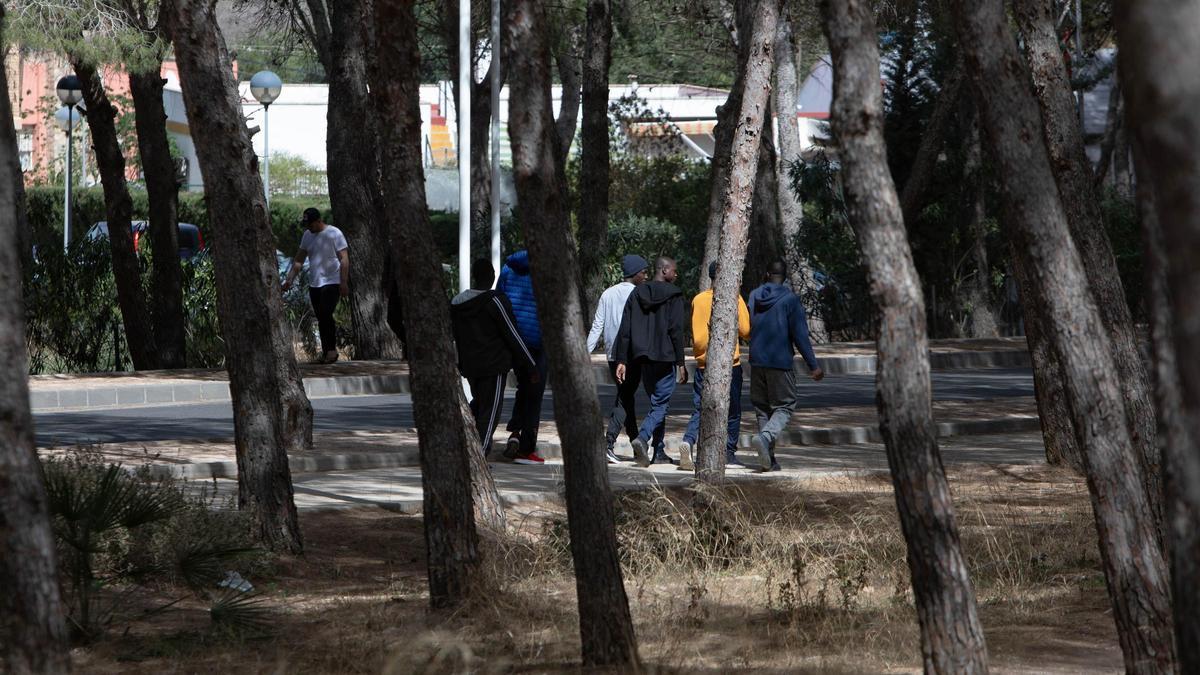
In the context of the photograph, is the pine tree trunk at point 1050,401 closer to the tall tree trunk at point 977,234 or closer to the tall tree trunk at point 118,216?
the tall tree trunk at point 118,216

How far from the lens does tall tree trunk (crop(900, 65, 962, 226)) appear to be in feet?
80.0

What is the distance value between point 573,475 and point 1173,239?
3.98 meters

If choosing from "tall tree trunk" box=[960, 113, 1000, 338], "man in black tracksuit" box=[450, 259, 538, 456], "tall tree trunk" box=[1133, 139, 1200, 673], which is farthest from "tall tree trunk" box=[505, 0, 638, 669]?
"tall tree trunk" box=[960, 113, 1000, 338]

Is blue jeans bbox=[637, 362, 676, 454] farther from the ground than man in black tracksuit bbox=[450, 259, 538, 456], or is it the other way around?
man in black tracksuit bbox=[450, 259, 538, 456]

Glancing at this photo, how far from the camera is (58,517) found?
691 cm

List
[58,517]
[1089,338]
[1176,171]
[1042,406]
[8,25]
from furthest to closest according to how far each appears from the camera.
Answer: [8,25], [1042,406], [58,517], [1089,338], [1176,171]

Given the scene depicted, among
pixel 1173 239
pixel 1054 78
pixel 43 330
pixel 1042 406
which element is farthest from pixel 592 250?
pixel 1173 239

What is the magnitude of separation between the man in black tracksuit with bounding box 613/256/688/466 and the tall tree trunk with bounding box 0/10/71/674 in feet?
27.5

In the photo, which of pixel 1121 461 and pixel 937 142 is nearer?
pixel 1121 461

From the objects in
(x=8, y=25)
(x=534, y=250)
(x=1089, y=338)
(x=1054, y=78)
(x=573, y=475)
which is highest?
(x=8, y=25)

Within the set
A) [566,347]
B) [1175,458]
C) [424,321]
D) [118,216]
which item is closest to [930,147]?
[118,216]

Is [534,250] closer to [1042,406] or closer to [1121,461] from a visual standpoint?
[1121,461]

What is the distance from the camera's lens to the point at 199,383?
18297mm

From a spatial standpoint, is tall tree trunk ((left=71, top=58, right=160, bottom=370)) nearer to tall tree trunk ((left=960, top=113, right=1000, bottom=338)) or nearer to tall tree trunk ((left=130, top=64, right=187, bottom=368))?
tall tree trunk ((left=130, top=64, right=187, bottom=368))
